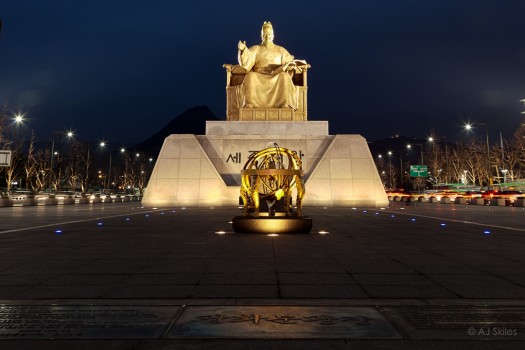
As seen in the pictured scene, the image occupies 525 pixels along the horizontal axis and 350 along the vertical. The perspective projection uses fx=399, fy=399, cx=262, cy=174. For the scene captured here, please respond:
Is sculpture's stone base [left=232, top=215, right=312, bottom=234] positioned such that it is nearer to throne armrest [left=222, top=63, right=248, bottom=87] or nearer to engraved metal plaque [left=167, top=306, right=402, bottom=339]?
engraved metal plaque [left=167, top=306, right=402, bottom=339]

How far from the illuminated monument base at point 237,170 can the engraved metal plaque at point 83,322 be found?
25819 mm

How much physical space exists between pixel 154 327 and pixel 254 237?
7521 mm

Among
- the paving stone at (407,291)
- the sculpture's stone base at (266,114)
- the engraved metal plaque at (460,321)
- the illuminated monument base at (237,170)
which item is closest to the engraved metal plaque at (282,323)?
the engraved metal plaque at (460,321)

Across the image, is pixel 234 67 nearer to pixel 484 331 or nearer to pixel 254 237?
pixel 254 237

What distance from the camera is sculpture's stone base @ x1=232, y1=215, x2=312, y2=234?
40.3ft

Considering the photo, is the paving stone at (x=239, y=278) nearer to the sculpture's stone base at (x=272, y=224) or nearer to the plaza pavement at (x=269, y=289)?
the plaza pavement at (x=269, y=289)

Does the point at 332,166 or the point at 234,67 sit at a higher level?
the point at 234,67

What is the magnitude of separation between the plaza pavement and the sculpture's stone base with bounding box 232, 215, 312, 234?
1915 mm

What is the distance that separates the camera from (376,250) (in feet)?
29.4

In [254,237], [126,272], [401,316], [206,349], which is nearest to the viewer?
[206,349]

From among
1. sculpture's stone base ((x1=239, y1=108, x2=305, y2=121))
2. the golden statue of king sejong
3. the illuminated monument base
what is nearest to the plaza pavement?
the illuminated monument base

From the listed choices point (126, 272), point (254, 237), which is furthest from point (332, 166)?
point (126, 272)

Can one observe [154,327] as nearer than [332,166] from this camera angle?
Yes

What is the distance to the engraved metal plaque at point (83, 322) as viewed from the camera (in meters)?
3.69
